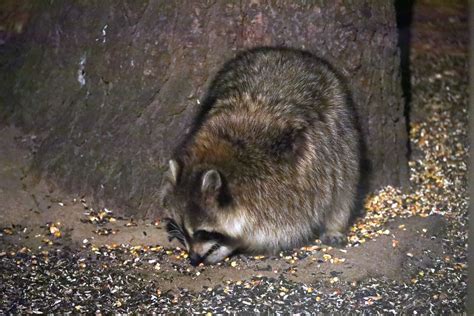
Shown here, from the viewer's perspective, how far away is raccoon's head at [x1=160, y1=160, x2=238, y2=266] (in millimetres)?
5422

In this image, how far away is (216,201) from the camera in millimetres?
5453

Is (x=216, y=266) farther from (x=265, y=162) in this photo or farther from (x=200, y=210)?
(x=265, y=162)

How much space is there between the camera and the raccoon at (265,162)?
5539mm

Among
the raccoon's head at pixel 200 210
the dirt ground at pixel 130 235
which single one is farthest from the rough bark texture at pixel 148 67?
the raccoon's head at pixel 200 210

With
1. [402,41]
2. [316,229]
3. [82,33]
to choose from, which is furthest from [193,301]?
[402,41]

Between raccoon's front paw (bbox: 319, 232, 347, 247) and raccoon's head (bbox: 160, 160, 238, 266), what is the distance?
67 centimetres

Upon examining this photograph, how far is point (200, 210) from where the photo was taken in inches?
215

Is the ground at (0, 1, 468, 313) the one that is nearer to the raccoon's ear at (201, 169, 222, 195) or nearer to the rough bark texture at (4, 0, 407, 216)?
the rough bark texture at (4, 0, 407, 216)

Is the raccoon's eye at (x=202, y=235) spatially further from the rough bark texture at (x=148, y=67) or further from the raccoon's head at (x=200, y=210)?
the rough bark texture at (x=148, y=67)

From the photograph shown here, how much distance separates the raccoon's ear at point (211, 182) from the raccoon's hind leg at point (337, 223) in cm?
92

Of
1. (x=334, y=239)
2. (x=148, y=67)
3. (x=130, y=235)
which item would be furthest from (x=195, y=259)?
(x=148, y=67)

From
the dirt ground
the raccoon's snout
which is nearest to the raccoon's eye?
the raccoon's snout

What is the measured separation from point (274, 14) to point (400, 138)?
54.5 inches

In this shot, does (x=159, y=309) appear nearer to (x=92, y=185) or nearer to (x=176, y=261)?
(x=176, y=261)
